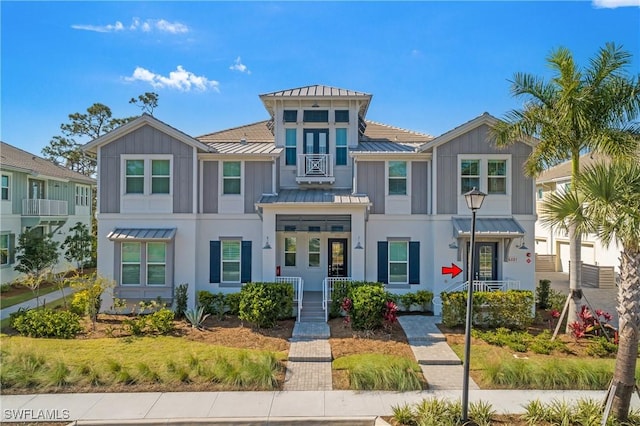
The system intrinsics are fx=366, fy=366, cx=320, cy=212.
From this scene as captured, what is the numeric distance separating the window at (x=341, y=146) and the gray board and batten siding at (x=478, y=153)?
13.9 ft

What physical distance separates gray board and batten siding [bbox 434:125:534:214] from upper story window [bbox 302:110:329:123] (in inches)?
213

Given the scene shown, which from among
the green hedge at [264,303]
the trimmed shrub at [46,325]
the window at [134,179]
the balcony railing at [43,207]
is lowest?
the trimmed shrub at [46,325]

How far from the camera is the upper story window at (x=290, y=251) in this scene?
16797mm

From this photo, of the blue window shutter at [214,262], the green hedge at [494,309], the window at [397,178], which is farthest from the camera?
the window at [397,178]

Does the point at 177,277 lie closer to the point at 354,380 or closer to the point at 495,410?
the point at 354,380

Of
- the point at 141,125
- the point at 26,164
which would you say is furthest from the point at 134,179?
the point at 26,164

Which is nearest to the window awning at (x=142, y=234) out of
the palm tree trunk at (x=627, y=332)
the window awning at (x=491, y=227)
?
the window awning at (x=491, y=227)

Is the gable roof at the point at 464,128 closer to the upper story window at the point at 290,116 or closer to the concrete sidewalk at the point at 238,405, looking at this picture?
the upper story window at the point at 290,116

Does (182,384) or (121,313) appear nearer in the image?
(182,384)

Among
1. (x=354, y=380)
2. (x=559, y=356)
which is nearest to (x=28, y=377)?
(x=354, y=380)

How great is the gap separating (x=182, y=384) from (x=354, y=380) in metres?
4.10

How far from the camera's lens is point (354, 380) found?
28.3 feet

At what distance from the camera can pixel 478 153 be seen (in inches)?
583

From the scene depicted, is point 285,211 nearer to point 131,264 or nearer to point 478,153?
point 131,264
